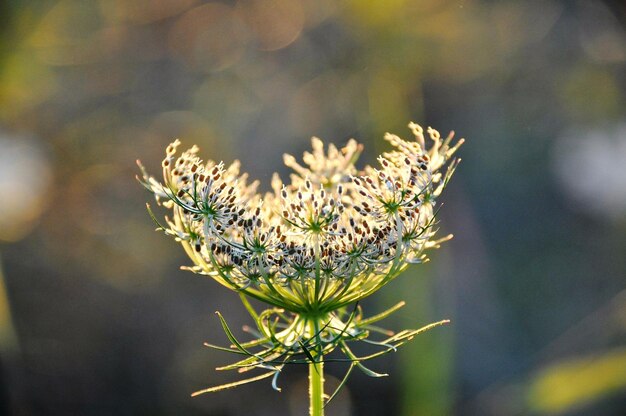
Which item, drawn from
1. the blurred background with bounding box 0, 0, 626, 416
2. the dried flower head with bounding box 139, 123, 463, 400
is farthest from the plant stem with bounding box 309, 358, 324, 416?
the blurred background with bounding box 0, 0, 626, 416

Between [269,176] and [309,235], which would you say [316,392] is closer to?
[309,235]

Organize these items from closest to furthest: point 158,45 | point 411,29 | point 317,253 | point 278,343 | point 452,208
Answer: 1. point 317,253
2. point 278,343
3. point 411,29
4. point 452,208
5. point 158,45

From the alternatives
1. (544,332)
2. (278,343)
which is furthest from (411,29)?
(544,332)

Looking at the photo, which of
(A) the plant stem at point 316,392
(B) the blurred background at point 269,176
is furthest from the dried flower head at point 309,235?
(B) the blurred background at point 269,176

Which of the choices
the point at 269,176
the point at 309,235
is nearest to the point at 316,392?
the point at 309,235

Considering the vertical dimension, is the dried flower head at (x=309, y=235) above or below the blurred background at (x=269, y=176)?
below

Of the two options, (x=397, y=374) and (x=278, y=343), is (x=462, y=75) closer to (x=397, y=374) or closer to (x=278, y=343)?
(x=397, y=374)

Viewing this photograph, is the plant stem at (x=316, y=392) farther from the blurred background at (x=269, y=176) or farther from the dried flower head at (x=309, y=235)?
the blurred background at (x=269, y=176)

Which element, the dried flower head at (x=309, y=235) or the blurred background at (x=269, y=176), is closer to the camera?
the dried flower head at (x=309, y=235)
